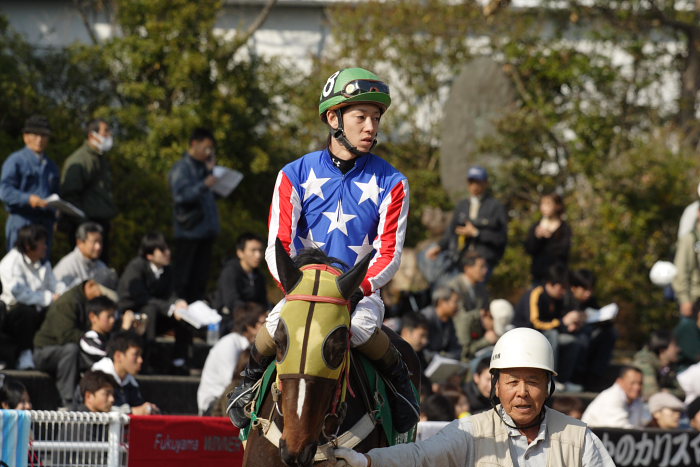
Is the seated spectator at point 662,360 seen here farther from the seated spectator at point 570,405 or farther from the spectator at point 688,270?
the seated spectator at point 570,405

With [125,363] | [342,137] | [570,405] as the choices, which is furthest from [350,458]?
[570,405]

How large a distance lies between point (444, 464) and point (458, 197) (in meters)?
12.9

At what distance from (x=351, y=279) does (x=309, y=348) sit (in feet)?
1.21

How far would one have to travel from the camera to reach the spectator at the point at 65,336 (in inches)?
374

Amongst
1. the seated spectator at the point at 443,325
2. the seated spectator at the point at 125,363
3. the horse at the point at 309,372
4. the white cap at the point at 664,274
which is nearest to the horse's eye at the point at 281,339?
the horse at the point at 309,372

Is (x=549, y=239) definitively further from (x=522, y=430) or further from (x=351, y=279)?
(x=351, y=279)

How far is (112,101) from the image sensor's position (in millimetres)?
16641

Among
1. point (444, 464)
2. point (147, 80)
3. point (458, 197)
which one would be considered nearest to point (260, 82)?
point (147, 80)

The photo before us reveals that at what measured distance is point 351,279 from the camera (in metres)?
5.05

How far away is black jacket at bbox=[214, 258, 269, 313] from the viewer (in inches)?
456

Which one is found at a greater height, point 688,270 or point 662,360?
point 688,270

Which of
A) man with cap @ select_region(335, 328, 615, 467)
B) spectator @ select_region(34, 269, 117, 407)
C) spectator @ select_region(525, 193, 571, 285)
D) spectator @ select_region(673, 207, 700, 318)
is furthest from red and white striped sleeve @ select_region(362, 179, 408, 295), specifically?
spectator @ select_region(673, 207, 700, 318)

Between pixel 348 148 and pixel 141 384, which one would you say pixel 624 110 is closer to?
pixel 141 384

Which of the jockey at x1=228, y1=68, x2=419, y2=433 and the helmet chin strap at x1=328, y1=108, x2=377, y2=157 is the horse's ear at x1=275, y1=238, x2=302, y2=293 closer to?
the jockey at x1=228, y1=68, x2=419, y2=433
